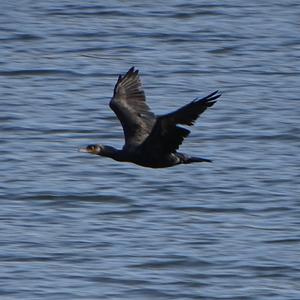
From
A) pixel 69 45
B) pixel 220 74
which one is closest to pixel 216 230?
pixel 220 74

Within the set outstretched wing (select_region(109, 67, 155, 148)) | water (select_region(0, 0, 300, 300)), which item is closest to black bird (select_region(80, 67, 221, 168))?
outstretched wing (select_region(109, 67, 155, 148))

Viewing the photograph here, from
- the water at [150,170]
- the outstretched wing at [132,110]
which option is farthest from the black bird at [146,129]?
the water at [150,170]

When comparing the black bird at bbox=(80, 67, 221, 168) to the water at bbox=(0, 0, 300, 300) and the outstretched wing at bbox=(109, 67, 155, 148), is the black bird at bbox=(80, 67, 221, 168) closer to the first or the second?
the outstretched wing at bbox=(109, 67, 155, 148)

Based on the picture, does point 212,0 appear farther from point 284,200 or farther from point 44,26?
point 284,200

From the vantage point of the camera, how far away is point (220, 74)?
2202cm

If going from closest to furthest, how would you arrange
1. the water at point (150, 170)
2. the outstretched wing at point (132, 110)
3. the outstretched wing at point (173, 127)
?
the outstretched wing at point (173, 127), the outstretched wing at point (132, 110), the water at point (150, 170)

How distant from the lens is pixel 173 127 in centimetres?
1362

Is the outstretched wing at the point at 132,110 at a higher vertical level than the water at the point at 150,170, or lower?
higher

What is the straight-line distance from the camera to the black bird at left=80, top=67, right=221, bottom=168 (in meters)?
13.4

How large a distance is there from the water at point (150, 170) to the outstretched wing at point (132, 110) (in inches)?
45.8

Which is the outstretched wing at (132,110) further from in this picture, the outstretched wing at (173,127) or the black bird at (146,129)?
the outstretched wing at (173,127)

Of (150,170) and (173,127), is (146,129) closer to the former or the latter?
(173,127)

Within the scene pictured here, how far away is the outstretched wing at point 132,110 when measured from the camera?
14914 mm

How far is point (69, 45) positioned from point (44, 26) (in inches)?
48.0
